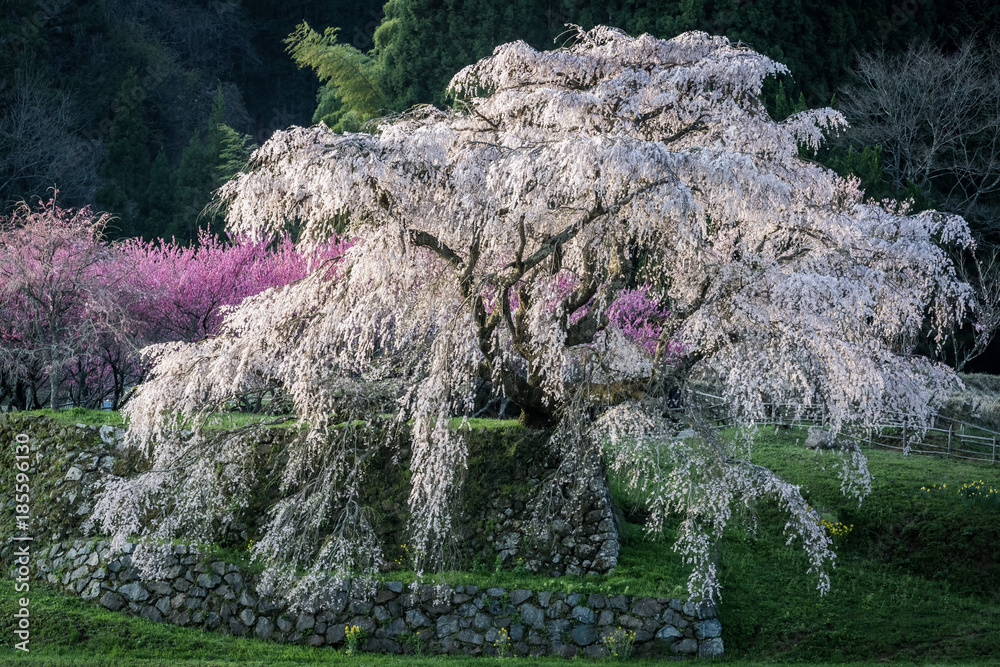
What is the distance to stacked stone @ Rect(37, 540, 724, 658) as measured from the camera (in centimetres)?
876

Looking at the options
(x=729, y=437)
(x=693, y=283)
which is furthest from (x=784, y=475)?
(x=693, y=283)

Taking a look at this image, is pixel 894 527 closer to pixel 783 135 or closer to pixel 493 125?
pixel 783 135

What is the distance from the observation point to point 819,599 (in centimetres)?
984

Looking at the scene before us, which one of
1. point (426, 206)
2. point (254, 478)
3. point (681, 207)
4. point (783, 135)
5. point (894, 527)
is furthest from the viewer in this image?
point (894, 527)

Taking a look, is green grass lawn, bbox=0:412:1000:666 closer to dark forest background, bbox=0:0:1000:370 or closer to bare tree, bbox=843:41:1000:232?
dark forest background, bbox=0:0:1000:370

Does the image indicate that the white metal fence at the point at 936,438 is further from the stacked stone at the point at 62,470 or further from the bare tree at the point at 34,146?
the bare tree at the point at 34,146

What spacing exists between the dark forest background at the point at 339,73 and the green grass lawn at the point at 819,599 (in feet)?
29.1

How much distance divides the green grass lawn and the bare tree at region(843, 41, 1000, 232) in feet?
39.5

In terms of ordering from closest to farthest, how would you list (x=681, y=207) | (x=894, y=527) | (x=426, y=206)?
1. (x=681, y=207)
2. (x=426, y=206)
3. (x=894, y=527)

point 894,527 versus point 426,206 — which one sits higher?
point 426,206

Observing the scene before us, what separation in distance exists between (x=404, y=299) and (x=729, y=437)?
19.9 ft

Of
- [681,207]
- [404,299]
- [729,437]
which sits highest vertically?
[681,207]

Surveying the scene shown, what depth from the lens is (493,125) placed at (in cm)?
930

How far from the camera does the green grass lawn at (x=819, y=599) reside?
8773 millimetres
